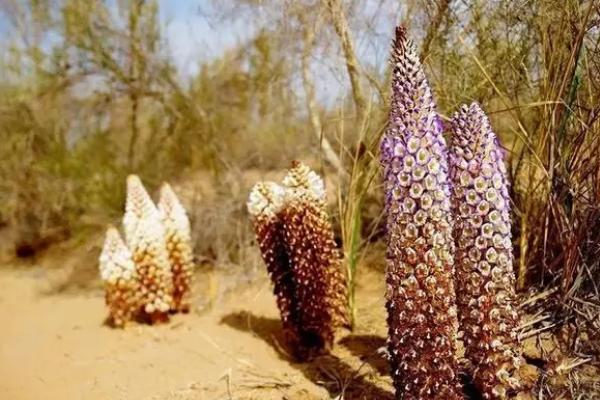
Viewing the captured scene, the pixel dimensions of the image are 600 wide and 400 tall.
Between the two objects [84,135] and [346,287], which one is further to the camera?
[84,135]

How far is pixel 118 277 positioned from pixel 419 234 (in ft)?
9.09

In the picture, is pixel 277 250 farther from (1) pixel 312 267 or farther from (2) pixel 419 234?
(2) pixel 419 234

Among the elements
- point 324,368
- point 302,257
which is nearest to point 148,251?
point 302,257

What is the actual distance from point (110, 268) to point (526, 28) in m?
2.99

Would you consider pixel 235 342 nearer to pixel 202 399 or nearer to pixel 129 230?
pixel 202 399

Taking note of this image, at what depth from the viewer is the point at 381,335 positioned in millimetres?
4047

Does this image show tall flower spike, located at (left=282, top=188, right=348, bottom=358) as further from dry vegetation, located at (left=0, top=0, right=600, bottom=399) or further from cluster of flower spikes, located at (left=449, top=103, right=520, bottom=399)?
cluster of flower spikes, located at (left=449, top=103, right=520, bottom=399)

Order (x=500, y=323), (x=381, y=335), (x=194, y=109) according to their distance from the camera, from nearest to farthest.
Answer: (x=500, y=323)
(x=381, y=335)
(x=194, y=109)

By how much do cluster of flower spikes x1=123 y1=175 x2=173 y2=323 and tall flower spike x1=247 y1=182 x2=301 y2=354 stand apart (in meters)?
1.07

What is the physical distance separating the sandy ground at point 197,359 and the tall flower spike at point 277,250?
238 mm

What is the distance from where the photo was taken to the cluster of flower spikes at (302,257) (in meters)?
3.80

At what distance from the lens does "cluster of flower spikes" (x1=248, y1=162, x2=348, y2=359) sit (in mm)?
3801

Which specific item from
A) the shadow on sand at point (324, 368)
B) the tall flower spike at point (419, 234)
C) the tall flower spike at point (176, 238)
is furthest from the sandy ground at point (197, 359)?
the tall flower spike at point (419, 234)

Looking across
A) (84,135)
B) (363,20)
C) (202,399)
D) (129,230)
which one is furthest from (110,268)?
(84,135)
